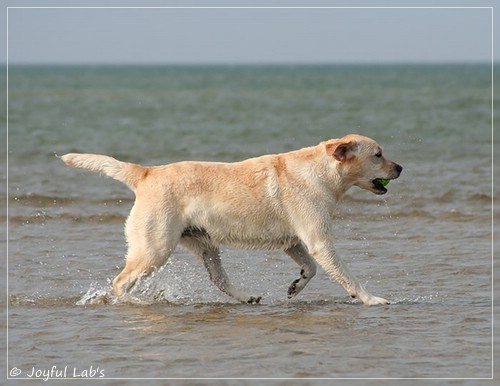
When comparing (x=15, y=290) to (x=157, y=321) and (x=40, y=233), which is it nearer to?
(x=157, y=321)

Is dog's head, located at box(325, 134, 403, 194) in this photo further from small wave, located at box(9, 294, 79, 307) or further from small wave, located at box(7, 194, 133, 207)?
small wave, located at box(7, 194, 133, 207)

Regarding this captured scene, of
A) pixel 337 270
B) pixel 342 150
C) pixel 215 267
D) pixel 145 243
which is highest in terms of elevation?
pixel 342 150

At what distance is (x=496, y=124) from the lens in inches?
1098

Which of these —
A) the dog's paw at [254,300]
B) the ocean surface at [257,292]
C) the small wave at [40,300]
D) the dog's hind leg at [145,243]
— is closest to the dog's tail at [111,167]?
the dog's hind leg at [145,243]

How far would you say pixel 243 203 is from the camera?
27.3ft

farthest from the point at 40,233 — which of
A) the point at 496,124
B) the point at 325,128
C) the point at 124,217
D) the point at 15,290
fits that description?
the point at 496,124

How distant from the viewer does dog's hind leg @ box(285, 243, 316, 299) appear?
8602 millimetres

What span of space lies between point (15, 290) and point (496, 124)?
2117 centimetres

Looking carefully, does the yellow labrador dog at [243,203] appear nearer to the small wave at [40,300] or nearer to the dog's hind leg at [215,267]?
the dog's hind leg at [215,267]

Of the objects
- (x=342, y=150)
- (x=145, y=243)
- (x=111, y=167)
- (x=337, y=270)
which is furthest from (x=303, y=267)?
(x=111, y=167)

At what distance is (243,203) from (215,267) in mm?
779

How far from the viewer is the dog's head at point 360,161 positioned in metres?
8.41

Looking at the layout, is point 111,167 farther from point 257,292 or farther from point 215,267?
point 257,292

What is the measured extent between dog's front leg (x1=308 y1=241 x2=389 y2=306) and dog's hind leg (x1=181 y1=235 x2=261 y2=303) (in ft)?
2.54
